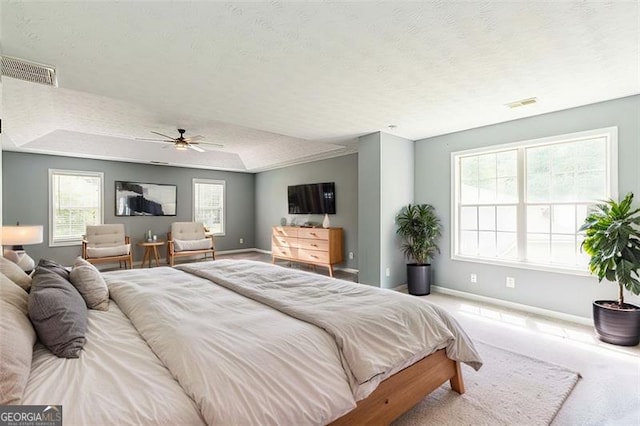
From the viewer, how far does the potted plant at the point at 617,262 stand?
277cm

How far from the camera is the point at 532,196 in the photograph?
12.5ft

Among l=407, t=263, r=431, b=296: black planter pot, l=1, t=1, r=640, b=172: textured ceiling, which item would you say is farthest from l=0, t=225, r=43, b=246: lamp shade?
l=407, t=263, r=431, b=296: black planter pot

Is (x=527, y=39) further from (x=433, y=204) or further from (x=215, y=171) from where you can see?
(x=215, y=171)

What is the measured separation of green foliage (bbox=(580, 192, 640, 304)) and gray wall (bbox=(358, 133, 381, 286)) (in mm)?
2339

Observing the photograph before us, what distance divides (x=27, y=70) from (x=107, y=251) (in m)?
4.15

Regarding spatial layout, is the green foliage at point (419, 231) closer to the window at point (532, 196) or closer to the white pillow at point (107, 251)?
the window at point (532, 196)

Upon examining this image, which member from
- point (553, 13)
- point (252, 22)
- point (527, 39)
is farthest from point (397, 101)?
point (252, 22)

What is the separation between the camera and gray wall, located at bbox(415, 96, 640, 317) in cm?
313

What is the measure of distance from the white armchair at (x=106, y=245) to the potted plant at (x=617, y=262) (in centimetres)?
702

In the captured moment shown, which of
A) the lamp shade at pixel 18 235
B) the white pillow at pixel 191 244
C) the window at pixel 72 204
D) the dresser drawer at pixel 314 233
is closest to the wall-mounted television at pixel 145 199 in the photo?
the window at pixel 72 204

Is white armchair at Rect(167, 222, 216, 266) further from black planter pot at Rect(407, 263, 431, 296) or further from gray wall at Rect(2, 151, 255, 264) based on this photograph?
black planter pot at Rect(407, 263, 431, 296)

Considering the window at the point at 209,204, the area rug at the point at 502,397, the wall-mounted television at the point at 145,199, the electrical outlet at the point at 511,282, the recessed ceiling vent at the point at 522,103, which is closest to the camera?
the area rug at the point at 502,397

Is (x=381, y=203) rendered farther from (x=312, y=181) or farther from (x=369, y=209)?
(x=312, y=181)

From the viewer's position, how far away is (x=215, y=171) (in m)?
8.24
